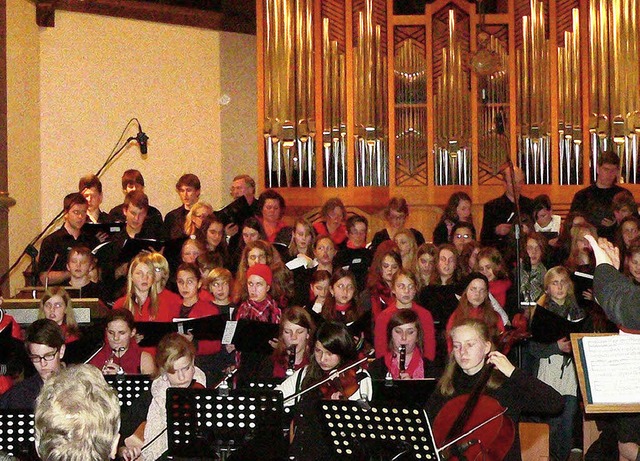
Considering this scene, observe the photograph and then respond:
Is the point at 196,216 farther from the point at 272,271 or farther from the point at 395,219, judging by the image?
the point at 395,219

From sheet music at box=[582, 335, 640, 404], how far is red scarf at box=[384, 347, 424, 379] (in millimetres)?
2452

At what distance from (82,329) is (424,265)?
236 centimetres

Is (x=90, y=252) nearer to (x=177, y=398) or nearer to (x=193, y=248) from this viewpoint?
(x=193, y=248)

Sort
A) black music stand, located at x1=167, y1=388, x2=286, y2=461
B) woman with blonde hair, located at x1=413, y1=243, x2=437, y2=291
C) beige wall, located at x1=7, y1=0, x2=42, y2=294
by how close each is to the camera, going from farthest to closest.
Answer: beige wall, located at x1=7, y1=0, x2=42, y2=294 → woman with blonde hair, located at x1=413, y1=243, x2=437, y2=291 → black music stand, located at x1=167, y1=388, x2=286, y2=461

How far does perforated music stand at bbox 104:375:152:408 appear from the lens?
541 centimetres

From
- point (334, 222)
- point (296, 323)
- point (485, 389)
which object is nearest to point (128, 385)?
point (296, 323)

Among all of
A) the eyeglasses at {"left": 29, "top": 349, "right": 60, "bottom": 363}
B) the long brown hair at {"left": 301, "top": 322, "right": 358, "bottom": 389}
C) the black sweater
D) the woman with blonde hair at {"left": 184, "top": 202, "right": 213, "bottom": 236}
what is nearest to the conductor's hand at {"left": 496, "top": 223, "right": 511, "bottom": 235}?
the woman with blonde hair at {"left": 184, "top": 202, "right": 213, "bottom": 236}

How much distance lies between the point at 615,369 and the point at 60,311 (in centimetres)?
368

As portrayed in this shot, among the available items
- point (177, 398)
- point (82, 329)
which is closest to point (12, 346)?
point (82, 329)

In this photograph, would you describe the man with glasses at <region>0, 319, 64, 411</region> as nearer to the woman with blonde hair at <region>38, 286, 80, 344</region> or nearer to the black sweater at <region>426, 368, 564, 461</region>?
the woman with blonde hair at <region>38, 286, 80, 344</region>

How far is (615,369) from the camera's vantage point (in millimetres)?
3730

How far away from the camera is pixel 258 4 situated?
966 centimetres

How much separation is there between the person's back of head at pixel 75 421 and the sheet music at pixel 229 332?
3.45 metres

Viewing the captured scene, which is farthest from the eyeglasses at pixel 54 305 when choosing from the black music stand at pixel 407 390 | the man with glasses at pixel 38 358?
the black music stand at pixel 407 390
